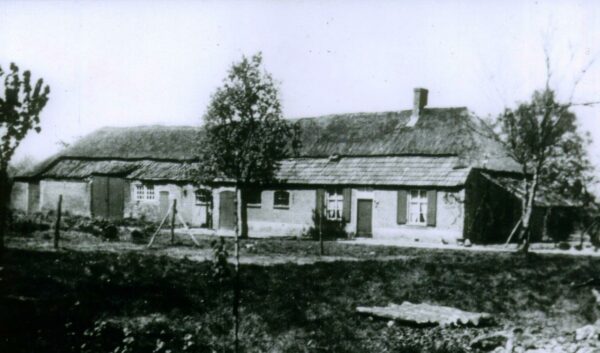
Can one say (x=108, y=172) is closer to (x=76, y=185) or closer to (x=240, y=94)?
(x=76, y=185)

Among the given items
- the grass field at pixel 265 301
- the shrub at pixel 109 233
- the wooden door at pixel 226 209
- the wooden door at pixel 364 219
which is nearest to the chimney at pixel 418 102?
the wooden door at pixel 364 219

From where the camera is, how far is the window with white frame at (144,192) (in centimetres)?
3534

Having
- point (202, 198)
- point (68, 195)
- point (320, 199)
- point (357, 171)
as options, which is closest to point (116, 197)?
point (68, 195)

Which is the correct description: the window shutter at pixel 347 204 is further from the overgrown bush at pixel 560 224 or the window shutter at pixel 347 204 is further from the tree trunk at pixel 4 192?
the tree trunk at pixel 4 192

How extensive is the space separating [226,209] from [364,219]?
7.68 m

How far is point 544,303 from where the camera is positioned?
13.7 meters

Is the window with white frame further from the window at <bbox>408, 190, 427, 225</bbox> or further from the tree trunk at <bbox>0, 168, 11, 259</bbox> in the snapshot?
the tree trunk at <bbox>0, 168, 11, 259</bbox>

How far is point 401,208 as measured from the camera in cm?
2741

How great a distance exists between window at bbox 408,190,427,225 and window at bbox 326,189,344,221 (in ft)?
11.5

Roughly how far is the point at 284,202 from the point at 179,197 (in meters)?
6.66

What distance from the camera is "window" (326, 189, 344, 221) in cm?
2934

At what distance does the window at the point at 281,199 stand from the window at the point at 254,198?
901 millimetres

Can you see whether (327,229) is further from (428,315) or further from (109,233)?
(428,315)

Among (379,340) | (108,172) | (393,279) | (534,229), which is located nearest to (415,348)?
(379,340)
